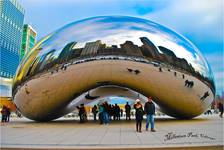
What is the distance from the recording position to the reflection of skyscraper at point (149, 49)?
12195 mm

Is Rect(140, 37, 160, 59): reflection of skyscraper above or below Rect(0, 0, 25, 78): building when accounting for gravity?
below

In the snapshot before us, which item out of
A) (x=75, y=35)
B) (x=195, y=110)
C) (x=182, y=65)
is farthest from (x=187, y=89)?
(x=75, y=35)

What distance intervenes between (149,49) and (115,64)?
171 centimetres

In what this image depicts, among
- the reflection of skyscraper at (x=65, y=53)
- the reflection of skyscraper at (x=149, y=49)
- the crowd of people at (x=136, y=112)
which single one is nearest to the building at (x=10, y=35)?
the crowd of people at (x=136, y=112)

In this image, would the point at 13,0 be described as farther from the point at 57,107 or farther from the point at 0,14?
the point at 57,107

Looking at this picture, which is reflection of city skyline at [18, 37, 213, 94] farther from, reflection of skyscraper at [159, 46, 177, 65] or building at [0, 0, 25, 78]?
building at [0, 0, 25, 78]

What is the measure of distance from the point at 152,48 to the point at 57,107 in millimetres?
6345

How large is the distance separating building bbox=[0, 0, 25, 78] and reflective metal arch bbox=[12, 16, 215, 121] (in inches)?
4233

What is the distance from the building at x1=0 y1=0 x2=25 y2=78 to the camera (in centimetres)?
11731

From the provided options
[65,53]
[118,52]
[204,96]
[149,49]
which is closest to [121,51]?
[118,52]

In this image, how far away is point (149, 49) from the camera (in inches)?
481

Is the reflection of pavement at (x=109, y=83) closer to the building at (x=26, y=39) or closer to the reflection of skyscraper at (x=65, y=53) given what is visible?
the reflection of skyscraper at (x=65, y=53)

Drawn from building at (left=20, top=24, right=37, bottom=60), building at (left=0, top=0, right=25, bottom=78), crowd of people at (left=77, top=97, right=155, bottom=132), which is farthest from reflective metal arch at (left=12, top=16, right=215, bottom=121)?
building at (left=20, top=24, right=37, bottom=60)

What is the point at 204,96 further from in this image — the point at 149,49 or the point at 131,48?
the point at 131,48
